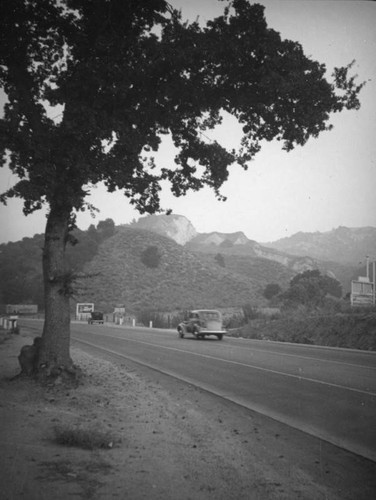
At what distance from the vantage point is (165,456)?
14.6ft

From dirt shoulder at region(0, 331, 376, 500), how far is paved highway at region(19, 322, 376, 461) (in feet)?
1.69

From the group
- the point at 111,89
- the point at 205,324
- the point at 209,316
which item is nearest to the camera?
the point at 111,89

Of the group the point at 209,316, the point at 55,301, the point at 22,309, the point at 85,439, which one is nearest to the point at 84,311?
the point at 22,309

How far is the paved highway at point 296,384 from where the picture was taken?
5.73 m

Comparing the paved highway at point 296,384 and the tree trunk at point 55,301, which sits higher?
the tree trunk at point 55,301

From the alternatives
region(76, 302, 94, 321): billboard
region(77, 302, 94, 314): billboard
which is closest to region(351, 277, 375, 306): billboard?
region(76, 302, 94, 321): billboard

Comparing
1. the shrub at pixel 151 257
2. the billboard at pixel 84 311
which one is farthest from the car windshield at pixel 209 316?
the shrub at pixel 151 257

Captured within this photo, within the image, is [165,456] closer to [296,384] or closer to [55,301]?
[55,301]

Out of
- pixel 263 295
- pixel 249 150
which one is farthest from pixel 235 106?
pixel 263 295

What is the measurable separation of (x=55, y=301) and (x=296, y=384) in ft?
20.6

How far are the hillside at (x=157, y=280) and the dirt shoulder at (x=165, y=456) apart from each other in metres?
46.6

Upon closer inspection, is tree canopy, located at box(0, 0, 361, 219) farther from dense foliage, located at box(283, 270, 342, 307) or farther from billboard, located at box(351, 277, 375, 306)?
dense foliage, located at box(283, 270, 342, 307)

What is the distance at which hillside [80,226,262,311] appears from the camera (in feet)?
201

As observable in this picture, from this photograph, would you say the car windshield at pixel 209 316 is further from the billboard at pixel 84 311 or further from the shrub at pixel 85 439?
the billboard at pixel 84 311
